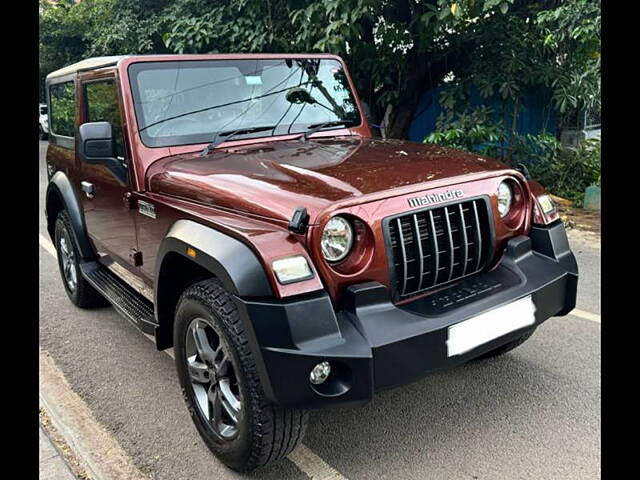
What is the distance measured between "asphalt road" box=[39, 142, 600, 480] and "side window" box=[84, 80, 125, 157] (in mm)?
1420

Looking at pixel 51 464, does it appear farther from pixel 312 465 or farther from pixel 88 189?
pixel 88 189

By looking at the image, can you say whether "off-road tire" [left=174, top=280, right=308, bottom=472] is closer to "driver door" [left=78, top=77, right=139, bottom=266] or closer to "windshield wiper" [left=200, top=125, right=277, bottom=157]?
"windshield wiper" [left=200, top=125, right=277, bottom=157]

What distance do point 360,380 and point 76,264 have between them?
3249mm

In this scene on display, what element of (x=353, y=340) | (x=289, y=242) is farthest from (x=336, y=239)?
(x=353, y=340)

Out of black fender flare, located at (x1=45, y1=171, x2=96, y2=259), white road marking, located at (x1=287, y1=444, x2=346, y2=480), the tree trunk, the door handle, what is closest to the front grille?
white road marking, located at (x1=287, y1=444, x2=346, y2=480)

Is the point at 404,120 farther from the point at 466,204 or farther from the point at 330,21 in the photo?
the point at 466,204

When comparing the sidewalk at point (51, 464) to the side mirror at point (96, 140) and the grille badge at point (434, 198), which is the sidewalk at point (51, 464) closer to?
the side mirror at point (96, 140)

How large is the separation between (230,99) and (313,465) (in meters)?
2.14

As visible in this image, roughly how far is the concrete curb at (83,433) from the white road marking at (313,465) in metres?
0.69

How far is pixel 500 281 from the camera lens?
8.91 feet

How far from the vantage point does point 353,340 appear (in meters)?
2.19

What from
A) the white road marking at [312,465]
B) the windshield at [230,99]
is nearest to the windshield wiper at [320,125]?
the windshield at [230,99]

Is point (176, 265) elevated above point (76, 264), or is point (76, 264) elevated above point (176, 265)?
point (176, 265)
